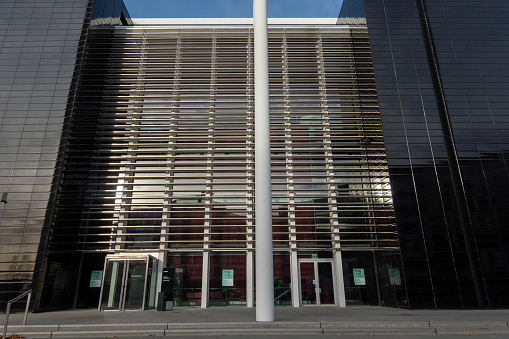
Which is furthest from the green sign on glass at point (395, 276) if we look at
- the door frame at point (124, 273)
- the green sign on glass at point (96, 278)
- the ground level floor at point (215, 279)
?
the green sign on glass at point (96, 278)

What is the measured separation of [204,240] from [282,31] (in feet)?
39.6

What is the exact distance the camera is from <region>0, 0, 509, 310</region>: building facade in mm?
13250

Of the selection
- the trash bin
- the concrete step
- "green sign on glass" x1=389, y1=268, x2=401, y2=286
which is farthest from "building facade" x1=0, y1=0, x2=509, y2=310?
the concrete step

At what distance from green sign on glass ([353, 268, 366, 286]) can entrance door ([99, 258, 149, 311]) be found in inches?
357

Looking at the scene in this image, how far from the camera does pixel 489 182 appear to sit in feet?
46.4

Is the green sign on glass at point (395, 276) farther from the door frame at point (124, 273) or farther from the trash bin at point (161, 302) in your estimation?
the door frame at point (124, 273)

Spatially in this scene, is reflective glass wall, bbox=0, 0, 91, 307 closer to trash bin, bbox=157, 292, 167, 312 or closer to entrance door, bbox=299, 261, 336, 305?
trash bin, bbox=157, 292, 167, 312

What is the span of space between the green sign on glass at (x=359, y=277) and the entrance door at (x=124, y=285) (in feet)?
29.8

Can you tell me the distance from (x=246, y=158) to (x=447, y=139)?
934 cm

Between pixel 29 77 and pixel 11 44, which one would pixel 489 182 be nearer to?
pixel 29 77

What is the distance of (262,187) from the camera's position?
8.22 metres

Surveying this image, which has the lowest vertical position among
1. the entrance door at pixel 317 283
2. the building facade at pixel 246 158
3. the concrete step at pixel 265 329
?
the concrete step at pixel 265 329

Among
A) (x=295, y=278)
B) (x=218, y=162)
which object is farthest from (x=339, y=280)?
(x=218, y=162)

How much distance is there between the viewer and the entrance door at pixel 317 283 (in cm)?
1402
